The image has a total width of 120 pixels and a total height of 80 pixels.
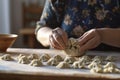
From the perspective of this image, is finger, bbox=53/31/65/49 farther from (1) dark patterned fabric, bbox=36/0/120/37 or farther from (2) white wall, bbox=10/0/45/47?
(2) white wall, bbox=10/0/45/47

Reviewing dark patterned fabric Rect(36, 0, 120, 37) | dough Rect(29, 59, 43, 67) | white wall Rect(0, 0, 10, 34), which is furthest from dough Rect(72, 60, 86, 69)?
white wall Rect(0, 0, 10, 34)

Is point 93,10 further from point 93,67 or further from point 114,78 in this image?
point 114,78

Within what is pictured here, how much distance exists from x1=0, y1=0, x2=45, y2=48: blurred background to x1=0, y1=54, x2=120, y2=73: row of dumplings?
1.80 m

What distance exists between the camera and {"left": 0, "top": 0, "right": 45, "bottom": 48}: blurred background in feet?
9.67

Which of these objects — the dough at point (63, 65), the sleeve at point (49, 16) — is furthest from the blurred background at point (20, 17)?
the dough at point (63, 65)

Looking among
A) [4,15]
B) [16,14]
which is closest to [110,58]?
[4,15]

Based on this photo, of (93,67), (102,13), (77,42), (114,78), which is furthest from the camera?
(102,13)

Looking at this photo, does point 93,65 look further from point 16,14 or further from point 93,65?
point 16,14

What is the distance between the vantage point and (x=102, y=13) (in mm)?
1450

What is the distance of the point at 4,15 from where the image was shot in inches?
116

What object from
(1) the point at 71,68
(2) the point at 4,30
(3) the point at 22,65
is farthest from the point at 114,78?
(2) the point at 4,30

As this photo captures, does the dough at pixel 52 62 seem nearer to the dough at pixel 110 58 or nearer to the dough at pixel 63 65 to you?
the dough at pixel 63 65

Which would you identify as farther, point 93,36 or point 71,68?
point 93,36

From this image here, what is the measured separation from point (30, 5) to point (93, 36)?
1.92 meters
